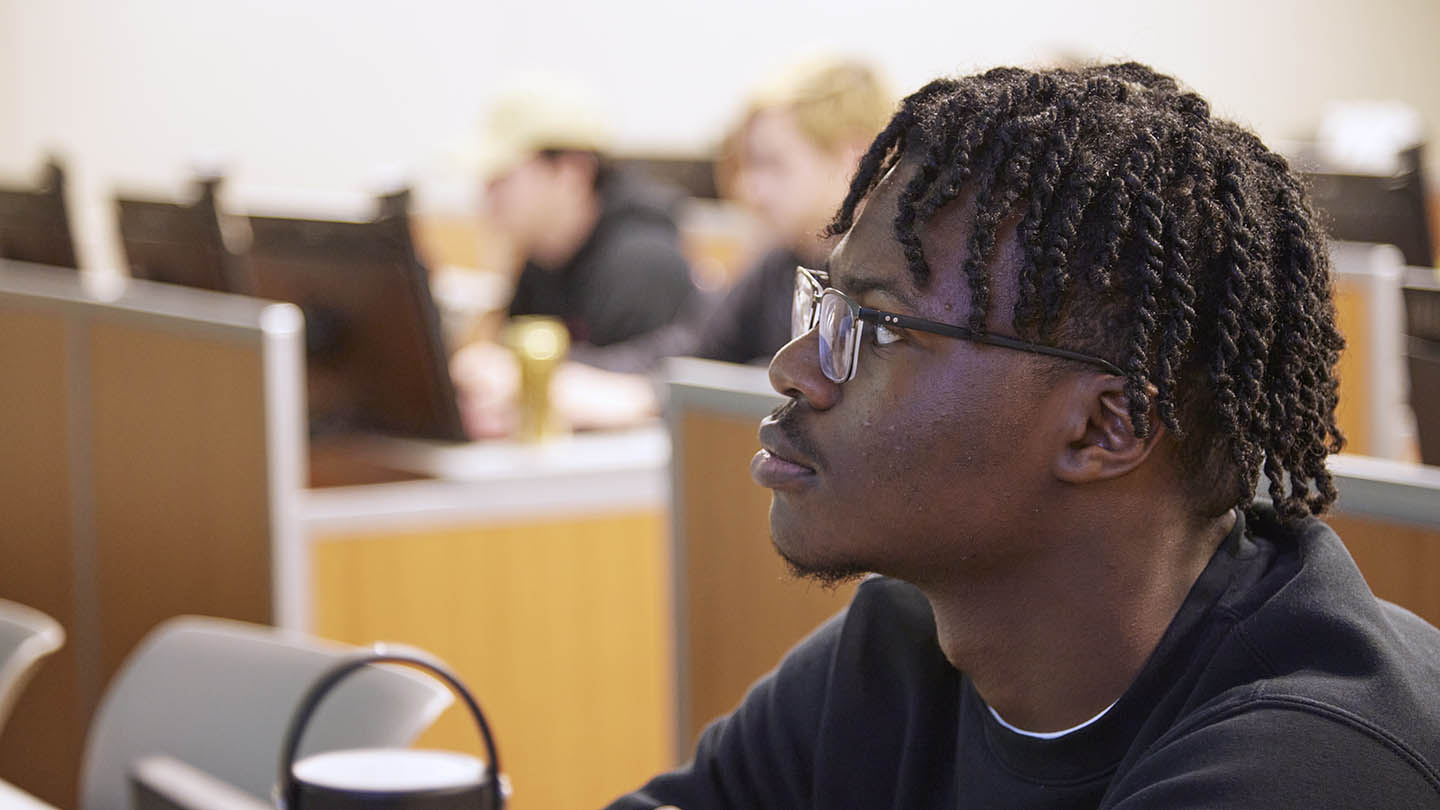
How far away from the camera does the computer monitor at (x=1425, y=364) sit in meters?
1.53

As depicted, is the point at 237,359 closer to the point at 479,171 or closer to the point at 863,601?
→ the point at 863,601

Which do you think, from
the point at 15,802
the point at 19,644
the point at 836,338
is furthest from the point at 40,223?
the point at 836,338

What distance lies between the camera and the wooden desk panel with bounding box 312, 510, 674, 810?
96.7 inches

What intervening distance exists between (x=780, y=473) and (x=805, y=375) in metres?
0.06

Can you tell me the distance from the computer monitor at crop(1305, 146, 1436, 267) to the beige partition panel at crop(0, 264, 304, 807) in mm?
2014

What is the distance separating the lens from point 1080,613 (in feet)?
3.35

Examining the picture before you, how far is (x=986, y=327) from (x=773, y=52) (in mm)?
6916

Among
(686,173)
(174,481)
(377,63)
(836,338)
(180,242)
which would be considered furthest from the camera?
(377,63)

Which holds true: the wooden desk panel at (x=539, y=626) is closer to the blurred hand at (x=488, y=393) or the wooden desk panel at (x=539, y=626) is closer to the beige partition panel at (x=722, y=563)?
the blurred hand at (x=488, y=393)

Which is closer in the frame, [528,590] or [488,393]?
[528,590]

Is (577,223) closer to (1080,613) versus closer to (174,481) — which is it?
(174,481)

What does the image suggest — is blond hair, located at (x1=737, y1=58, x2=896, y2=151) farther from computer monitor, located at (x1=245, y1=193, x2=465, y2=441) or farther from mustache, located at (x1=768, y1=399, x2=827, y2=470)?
mustache, located at (x1=768, y1=399, x2=827, y2=470)

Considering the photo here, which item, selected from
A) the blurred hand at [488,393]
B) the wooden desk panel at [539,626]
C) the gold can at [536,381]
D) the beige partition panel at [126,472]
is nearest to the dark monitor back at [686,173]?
the blurred hand at [488,393]

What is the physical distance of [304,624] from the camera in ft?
7.78
